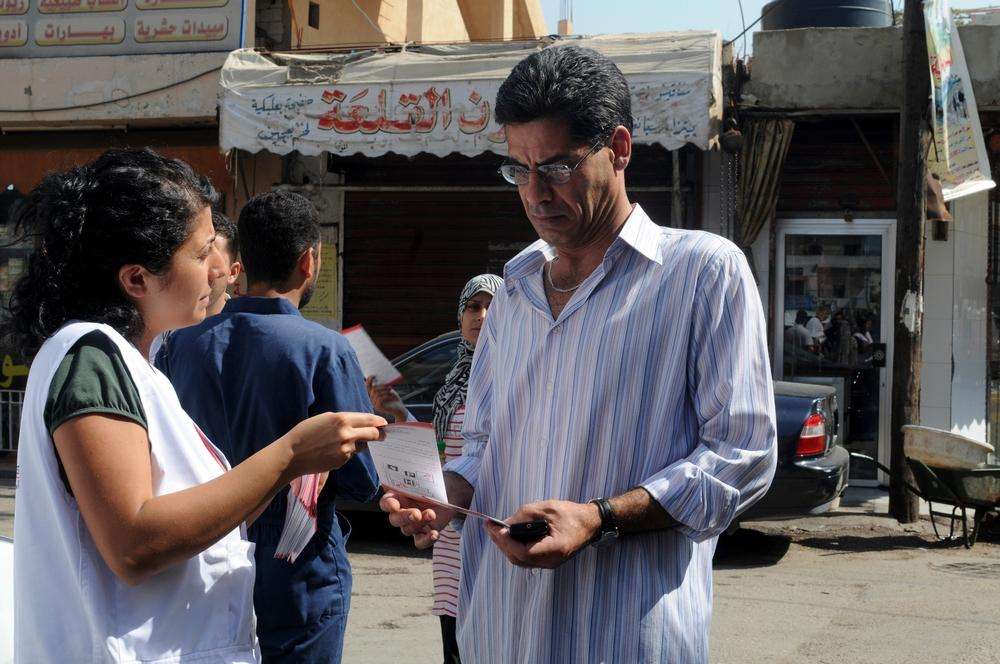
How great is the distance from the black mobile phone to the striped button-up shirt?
193 millimetres

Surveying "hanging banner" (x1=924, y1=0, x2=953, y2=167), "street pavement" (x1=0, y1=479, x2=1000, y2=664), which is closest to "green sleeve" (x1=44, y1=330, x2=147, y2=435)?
"street pavement" (x1=0, y1=479, x2=1000, y2=664)

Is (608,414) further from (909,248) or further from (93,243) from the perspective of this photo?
(909,248)

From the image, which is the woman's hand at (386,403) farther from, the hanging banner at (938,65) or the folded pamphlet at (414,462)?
the hanging banner at (938,65)

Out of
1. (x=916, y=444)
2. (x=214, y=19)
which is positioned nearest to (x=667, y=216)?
(x=916, y=444)

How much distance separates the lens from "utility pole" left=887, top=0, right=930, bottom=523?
30.9 feet

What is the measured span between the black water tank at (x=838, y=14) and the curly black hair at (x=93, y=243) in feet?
36.2

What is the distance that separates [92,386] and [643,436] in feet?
3.30

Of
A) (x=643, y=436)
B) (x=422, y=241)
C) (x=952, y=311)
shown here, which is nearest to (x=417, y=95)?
(x=422, y=241)

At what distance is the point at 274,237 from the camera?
3404 mm

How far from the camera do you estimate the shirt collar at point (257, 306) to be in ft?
10.8

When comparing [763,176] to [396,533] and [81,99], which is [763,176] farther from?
[81,99]

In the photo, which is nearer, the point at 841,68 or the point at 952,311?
the point at 841,68

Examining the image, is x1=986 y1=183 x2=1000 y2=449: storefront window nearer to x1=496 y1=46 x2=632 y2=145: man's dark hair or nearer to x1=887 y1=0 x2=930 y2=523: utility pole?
x1=887 y1=0 x2=930 y2=523: utility pole

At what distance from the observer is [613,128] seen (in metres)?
2.24
